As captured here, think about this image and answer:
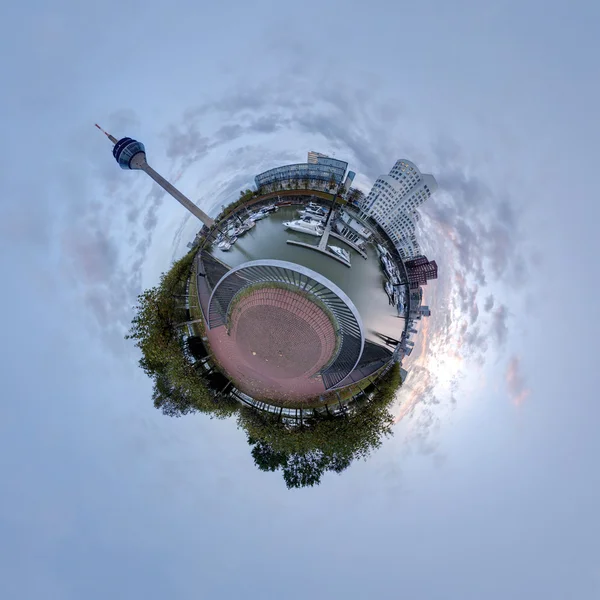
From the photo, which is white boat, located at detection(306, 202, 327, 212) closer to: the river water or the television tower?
the river water

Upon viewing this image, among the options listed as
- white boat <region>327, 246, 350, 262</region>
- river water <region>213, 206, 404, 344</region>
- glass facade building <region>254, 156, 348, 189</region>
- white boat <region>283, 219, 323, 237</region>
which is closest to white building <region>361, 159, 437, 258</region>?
river water <region>213, 206, 404, 344</region>

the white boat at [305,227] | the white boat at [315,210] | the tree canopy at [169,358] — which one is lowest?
the tree canopy at [169,358]

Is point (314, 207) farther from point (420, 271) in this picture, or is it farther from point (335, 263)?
point (420, 271)

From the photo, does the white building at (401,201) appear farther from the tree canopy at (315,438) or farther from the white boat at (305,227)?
the tree canopy at (315,438)

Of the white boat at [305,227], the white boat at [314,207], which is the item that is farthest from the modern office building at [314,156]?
the white boat at [305,227]

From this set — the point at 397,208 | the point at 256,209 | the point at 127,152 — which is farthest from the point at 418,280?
the point at 127,152

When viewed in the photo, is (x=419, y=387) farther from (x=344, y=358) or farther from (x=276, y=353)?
(x=276, y=353)
